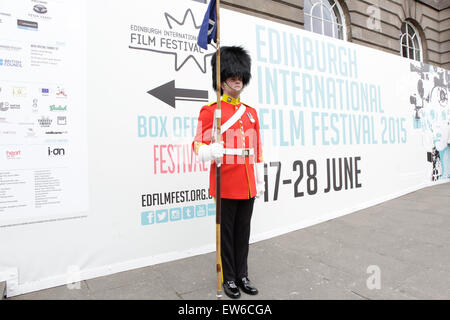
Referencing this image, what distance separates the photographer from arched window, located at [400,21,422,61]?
458 inches

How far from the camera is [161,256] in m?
3.04

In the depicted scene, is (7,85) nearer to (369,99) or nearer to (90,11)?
(90,11)

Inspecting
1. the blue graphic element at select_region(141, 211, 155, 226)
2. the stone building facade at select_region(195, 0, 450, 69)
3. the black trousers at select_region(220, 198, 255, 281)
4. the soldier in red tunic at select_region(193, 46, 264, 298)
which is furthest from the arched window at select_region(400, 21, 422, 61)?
the blue graphic element at select_region(141, 211, 155, 226)

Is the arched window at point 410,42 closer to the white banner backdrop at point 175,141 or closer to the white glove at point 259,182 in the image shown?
the white banner backdrop at point 175,141

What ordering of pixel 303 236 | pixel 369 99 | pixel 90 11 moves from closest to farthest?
pixel 90 11, pixel 303 236, pixel 369 99

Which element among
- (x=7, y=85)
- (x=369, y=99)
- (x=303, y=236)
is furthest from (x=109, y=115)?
(x=369, y=99)

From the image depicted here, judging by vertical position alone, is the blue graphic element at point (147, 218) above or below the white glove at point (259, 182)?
below

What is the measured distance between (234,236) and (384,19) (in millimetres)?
10498

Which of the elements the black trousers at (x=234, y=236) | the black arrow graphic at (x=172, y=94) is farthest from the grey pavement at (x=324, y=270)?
the black arrow graphic at (x=172, y=94)

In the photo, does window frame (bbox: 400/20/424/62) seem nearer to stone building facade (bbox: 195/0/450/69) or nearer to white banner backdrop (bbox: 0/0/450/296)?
stone building facade (bbox: 195/0/450/69)

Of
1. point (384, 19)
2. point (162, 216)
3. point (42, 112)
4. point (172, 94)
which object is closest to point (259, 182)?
point (162, 216)

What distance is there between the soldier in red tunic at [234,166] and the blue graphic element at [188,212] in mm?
792

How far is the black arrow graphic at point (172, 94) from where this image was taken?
10.1 ft

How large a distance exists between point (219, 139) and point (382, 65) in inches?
174
